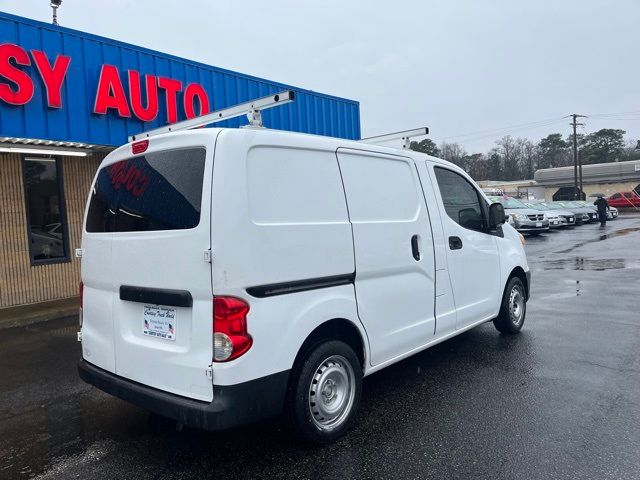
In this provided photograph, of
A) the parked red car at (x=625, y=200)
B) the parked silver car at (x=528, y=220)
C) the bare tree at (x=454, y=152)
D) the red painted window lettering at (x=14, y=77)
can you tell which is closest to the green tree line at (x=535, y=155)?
the bare tree at (x=454, y=152)

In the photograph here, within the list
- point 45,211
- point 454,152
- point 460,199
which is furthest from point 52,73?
point 454,152

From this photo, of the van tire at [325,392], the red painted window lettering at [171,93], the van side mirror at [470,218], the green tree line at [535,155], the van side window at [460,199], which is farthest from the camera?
the green tree line at [535,155]

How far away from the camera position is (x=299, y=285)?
3.17 m

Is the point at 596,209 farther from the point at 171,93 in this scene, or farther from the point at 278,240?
the point at 278,240

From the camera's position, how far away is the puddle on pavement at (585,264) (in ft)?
38.3

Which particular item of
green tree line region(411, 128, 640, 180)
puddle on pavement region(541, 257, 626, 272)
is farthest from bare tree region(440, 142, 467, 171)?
puddle on pavement region(541, 257, 626, 272)

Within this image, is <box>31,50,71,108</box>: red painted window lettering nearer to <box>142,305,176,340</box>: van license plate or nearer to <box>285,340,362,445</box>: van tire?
<box>142,305,176,340</box>: van license plate

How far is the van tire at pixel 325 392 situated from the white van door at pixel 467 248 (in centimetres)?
158

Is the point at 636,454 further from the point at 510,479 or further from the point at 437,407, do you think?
the point at 437,407

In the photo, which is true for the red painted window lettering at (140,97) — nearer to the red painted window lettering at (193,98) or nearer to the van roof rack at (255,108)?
the red painted window lettering at (193,98)

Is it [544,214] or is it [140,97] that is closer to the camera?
[140,97]

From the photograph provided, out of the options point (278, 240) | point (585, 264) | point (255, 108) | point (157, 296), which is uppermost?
point (255, 108)

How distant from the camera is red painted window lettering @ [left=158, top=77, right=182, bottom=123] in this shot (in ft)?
30.8

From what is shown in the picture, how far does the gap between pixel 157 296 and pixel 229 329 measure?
0.58 meters
